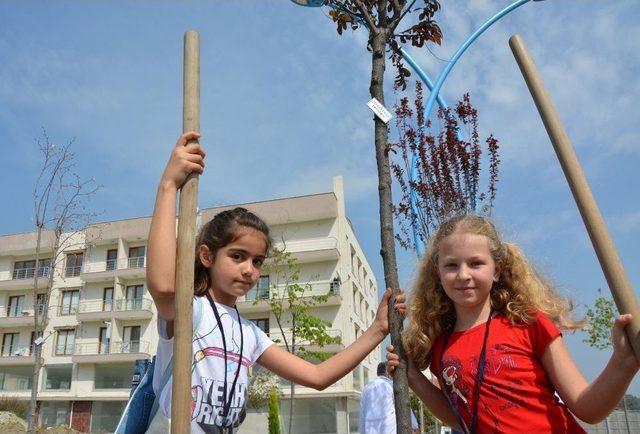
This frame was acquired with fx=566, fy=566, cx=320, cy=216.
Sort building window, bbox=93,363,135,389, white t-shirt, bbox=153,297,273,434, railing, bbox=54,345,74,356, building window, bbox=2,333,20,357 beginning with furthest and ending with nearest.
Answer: building window, bbox=2,333,20,357 → railing, bbox=54,345,74,356 → building window, bbox=93,363,135,389 → white t-shirt, bbox=153,297,273,434

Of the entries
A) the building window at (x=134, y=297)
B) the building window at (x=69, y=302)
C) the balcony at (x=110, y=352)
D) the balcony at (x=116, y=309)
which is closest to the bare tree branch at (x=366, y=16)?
the balcony at (x=110, y=352)

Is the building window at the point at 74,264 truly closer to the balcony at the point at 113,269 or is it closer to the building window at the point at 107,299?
the balcony at the point at 113,269

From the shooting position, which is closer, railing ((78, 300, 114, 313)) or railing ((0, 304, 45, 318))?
railing ((78, 300, 114, 313))

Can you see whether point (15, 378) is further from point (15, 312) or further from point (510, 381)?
point (510, 381)

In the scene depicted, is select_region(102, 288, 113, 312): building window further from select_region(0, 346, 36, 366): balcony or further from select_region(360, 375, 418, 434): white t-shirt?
select_region(360, 375, 418, 434): white t-shirt

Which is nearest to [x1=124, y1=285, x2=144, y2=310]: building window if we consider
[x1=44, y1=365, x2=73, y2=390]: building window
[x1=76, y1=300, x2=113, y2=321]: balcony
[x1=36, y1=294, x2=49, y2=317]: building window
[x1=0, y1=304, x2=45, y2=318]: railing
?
[x1=76, y1=300, x2=113, y2=321]: balcony

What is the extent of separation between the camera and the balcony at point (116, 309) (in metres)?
35.0

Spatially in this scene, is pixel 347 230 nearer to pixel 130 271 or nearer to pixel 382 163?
pixel 130 271

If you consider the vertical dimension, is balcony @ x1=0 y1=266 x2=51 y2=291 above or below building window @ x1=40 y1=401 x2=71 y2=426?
above

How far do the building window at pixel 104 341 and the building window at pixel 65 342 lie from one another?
7.09ft

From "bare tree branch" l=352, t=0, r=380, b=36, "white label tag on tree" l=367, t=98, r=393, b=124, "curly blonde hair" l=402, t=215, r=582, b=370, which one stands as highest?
"bare tree branch" l=352, t=0, r=380, b=36

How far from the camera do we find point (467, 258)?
7.82ft

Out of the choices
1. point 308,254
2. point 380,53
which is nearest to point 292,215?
point 308,254

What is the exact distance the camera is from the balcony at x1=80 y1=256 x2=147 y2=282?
36.0m
